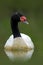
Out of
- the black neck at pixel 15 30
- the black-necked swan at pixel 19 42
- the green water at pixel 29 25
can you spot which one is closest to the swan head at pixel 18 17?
the black-necked swan at pixel 19 42

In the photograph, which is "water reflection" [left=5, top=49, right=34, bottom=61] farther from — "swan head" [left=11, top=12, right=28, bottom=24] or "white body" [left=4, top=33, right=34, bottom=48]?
"swan head" [left=11, top=12, right=28, bottom=24]

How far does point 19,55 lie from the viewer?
15805 millimetres

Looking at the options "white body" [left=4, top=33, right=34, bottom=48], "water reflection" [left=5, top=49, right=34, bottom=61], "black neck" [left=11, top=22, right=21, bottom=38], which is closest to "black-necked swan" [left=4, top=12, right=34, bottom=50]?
"white body" [left=4, top=33, right=34, bottom=48]

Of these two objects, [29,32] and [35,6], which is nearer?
[29,32]

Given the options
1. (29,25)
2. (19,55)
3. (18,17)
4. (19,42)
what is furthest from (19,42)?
(29,25)

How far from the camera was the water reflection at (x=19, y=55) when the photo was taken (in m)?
15.3

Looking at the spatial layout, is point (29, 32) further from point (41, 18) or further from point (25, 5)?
point (25, 5)

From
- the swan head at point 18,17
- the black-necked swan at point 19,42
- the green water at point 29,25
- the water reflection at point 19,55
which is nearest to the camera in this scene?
the green water at point 29,25

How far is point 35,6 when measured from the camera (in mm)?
26000

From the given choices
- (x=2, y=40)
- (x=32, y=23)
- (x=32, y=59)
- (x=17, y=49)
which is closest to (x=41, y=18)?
(x=32, y=23)

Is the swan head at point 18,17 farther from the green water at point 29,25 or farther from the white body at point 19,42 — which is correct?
the green water at point 29,25

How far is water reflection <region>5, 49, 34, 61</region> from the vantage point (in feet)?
50.1

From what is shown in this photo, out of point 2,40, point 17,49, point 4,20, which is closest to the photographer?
point 17,49

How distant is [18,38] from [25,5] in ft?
31.3
